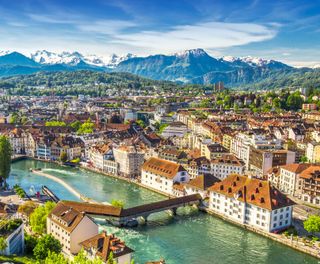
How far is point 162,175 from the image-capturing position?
40156 mm

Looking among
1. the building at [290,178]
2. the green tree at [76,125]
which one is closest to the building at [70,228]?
the building at [290,178]

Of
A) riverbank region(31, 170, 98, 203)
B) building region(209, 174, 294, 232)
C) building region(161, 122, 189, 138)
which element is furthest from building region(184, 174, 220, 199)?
building region(161, 122, 189, 138)

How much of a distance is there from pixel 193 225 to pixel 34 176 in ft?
74.2

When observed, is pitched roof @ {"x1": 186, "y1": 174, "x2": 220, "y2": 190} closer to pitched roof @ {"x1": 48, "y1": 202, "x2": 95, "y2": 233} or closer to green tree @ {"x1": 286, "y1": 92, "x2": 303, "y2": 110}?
pitched roof @ {"x1": 48, "y1": 202, "x2": 95, "y2": 233}

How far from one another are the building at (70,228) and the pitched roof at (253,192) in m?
11.6

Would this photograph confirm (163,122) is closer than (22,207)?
No

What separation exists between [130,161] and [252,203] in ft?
60.2

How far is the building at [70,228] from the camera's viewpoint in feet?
81.7

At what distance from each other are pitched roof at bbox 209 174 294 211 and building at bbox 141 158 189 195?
18.3 ft

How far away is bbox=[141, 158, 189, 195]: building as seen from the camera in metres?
39.3

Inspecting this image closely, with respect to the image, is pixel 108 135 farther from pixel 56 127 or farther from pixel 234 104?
pixel 234 104

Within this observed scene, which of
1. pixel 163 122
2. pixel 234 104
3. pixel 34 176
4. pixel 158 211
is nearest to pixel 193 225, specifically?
pixel 158 211

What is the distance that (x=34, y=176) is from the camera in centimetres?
4741

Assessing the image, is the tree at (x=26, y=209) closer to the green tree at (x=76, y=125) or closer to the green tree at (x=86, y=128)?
the green tree at (x=86, y=128)
